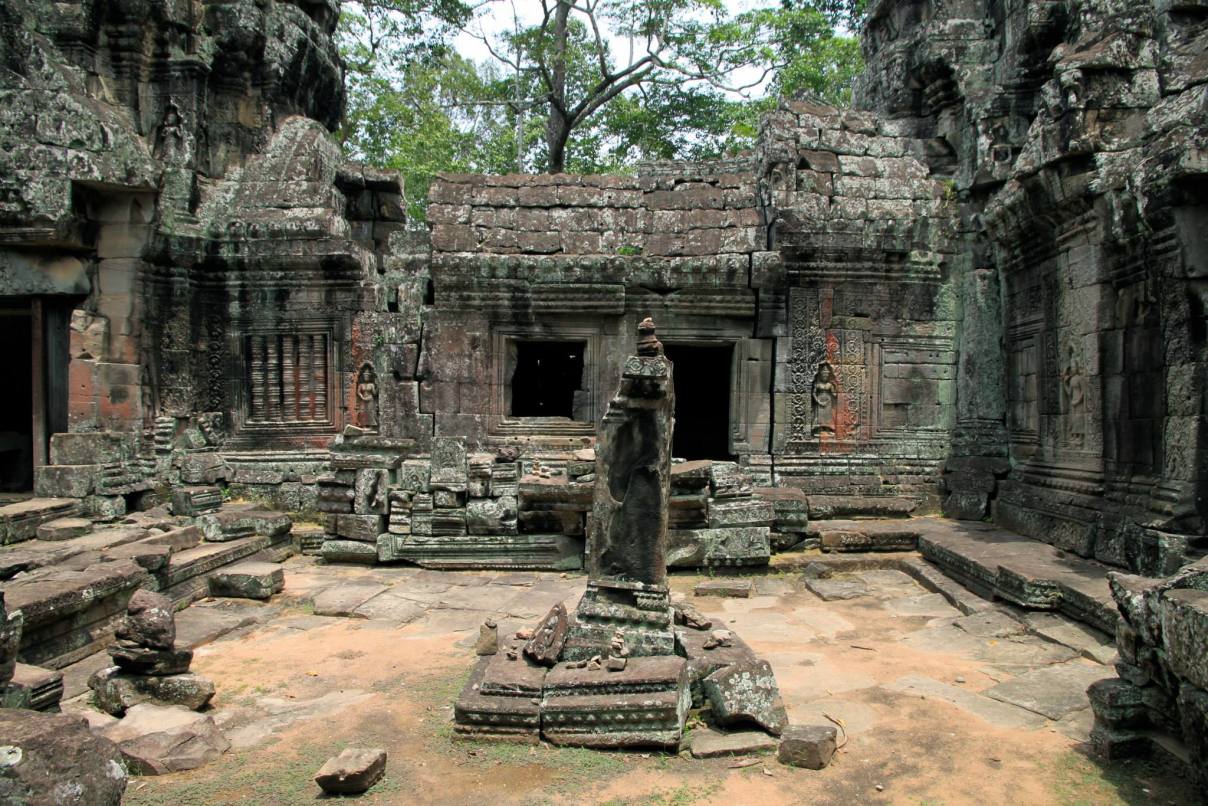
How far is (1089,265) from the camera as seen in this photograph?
7.05 metres

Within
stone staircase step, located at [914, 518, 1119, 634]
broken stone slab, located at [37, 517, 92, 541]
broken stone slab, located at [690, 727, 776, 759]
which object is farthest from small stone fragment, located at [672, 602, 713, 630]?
broken stone slab, located at [37, 517, 92, 541]

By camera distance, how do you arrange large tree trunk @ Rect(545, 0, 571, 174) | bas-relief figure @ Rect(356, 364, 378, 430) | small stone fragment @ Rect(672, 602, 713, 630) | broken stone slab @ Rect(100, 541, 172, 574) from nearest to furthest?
small stone fragment @ Rect(672, 602, 713, 630)
broken stone slab @ Rect(100, 541, 172, 574)
bas-relief figure @ Rect(356, 364, 378, 430)
large tree trunk @ Rect(545, 0, 571, 174)

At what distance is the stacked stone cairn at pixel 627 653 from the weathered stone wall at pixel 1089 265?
3526 millimetres

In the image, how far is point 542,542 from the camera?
7930 millimetres

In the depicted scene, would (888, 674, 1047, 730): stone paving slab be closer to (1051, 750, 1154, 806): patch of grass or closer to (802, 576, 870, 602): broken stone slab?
(1051, 750, 1154, 806): patch of grass

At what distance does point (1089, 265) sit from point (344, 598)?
713 centimetres

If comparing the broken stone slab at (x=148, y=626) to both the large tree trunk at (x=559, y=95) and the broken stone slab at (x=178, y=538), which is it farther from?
the large tree trunk at (x=559, y=95)

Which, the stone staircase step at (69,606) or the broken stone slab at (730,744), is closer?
the broken stone slab at (730,744)

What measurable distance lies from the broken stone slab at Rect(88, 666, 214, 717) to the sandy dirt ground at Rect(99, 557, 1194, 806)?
0.14 m

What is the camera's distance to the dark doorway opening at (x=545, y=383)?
41.7ft

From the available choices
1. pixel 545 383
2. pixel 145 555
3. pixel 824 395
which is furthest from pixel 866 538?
pixel 145 555

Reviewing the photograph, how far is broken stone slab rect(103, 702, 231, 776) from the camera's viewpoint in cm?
376

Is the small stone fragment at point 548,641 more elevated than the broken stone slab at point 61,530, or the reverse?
the broken stone slab at point 61,530

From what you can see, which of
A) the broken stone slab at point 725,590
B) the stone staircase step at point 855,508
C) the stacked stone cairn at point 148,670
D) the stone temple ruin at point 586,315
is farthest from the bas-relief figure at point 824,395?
the stacked stone cairn at point 148,670
